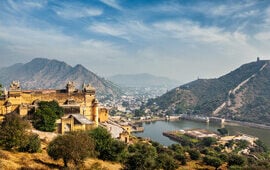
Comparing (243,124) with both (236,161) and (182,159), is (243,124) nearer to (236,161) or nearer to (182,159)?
(236,161)

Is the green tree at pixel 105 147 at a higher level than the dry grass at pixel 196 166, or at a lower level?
higher

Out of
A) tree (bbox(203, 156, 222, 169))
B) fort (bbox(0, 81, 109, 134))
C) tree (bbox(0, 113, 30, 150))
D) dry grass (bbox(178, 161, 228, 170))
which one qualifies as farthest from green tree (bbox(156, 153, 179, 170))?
tree (bbox(0, 113, 30, 150))

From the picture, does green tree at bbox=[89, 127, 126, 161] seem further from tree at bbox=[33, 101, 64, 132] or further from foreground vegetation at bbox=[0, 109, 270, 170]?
tree at bbox=[33, 101, 64, 132]

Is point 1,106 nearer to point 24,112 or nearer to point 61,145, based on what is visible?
point 24,112

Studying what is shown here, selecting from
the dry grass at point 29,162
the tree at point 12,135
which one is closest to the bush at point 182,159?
the dry grass at point 29,162

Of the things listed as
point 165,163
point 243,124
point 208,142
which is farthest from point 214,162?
point 243,124

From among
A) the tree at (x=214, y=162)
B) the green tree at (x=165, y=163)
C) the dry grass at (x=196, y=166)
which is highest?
the green tree at (x=165, y=163)

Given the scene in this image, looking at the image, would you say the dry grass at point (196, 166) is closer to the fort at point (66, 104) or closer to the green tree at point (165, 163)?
the green tree at point (165, 163)
